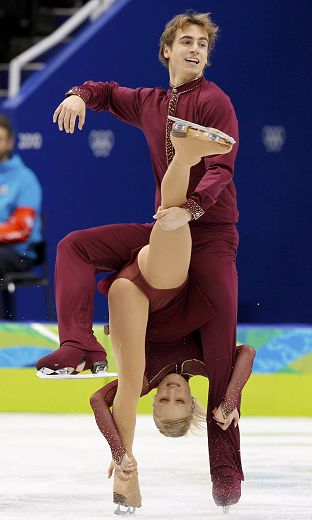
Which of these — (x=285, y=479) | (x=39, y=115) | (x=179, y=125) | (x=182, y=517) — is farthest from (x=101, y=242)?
(x=39, y=115)

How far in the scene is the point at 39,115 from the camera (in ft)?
32.3

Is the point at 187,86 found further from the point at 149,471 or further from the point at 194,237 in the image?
the point at 149,471

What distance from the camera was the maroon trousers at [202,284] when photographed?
4.77 meters

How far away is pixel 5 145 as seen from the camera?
875 cm

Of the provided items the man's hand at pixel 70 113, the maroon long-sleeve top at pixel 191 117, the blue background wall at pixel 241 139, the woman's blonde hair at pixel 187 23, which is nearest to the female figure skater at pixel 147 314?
the maroon long-sleeve top at pixel 191 117

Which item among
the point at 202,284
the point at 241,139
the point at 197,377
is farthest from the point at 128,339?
the point at 241,139

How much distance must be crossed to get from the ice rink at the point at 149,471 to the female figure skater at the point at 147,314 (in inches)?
6.6

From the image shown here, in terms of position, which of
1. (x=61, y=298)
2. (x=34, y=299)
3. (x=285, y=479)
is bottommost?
(x=34, y=299)

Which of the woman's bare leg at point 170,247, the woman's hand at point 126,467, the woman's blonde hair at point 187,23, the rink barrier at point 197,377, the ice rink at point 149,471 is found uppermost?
the woman's blonde hair at point 187,23

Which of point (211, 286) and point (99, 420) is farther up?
point (211, 286)

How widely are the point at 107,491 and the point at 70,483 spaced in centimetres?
21

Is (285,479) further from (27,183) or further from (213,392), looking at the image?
(27,183)

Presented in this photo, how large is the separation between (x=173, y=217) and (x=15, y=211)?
4.15 metres

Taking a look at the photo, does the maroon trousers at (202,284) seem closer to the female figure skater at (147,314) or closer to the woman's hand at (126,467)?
the female figure skater at (147,314)
